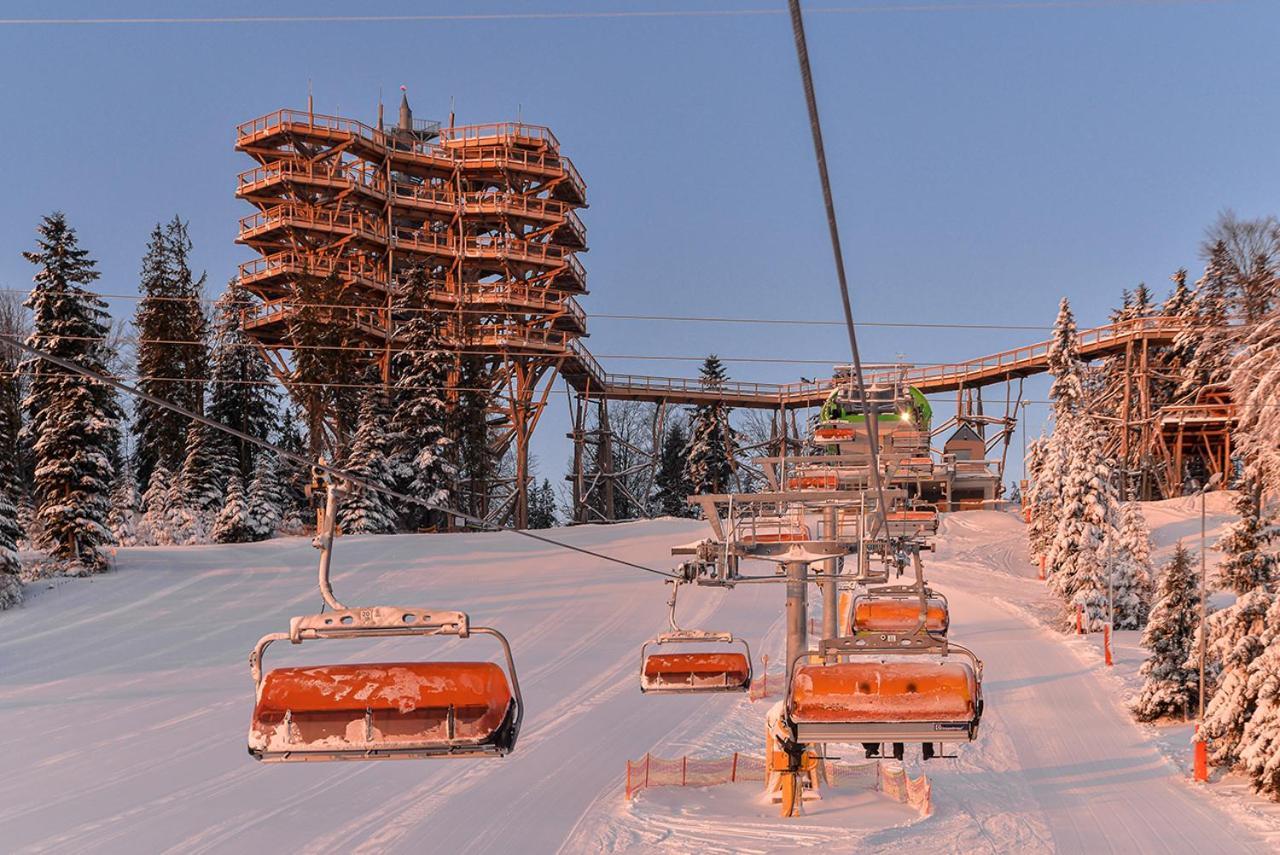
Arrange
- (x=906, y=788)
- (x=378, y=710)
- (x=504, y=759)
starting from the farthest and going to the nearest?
1. (x=504, y=759)
2. (x=906, y=788)
3. (x=378, y=710)

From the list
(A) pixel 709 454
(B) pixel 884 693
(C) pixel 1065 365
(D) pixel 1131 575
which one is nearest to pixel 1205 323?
(C) pixel 1065 365

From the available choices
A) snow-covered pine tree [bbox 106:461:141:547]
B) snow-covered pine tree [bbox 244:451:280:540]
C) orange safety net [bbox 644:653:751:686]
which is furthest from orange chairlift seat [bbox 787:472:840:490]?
snow-covered pine tree [bbox 106:461:141:547]

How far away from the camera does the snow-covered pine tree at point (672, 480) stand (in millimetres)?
81875

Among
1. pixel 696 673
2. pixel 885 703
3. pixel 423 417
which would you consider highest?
pixel 423 417

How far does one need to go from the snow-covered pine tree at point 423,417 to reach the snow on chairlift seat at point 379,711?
4468 cm

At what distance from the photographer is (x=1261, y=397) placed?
23.6 metres

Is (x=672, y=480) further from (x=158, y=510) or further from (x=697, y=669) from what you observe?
(x=697, y=669)

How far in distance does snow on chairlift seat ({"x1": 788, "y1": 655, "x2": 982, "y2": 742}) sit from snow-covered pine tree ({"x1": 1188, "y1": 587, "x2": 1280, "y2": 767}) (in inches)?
674

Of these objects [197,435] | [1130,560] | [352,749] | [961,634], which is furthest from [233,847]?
[197,435]

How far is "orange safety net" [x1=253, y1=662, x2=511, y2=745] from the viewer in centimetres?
894

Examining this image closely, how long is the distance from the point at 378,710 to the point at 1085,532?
127ft

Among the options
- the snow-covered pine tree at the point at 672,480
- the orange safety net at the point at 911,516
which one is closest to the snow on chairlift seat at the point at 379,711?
the orange safety net at the point at 911,516

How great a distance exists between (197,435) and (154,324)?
8.56m

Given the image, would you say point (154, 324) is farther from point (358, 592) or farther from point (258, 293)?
point (358, 592)
